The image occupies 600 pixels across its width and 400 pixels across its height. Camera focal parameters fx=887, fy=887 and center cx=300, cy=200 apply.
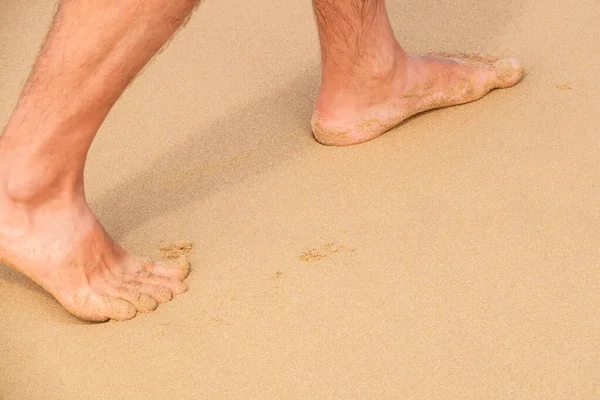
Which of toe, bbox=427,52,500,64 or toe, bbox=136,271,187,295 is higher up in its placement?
toe, bbox=136,271,187,295

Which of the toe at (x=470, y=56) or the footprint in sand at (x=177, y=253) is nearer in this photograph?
the footprint in sand at (x=177, y=253)

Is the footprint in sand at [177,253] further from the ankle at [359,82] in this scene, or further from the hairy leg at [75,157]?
the ankle at [359,82]

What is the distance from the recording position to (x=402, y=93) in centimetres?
208

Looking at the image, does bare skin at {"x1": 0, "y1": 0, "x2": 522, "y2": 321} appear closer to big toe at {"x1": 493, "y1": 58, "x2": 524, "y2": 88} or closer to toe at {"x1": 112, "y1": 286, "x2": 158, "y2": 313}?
toe at {"x1": 112, "y1": 286, "x2": 158, "y2": 313}

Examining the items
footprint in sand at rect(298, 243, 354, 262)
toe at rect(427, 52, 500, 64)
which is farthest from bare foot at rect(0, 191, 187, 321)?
toe at rect(427, 52, 500, 64)

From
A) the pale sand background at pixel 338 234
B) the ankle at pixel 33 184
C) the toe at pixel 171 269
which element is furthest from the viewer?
the toe at pixel 171 269

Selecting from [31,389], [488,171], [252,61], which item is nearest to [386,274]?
[488,171]

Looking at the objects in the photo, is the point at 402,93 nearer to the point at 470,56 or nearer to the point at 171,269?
the point at 470,56

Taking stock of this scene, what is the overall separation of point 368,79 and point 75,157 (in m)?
0.76

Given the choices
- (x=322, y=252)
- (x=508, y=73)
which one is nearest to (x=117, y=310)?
(x=322, y=252)

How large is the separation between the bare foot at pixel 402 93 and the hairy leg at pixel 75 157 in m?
0.58

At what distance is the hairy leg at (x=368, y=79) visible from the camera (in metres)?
1.99

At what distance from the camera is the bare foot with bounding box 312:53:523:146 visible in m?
2.03

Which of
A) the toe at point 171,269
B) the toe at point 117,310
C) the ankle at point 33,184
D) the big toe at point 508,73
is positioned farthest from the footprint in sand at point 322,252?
the big toe at point 508,73
